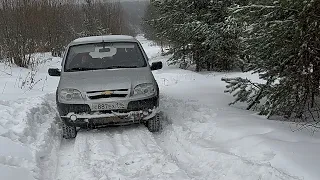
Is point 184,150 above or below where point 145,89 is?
below

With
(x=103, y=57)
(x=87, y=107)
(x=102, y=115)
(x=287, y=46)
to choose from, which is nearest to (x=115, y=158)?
(x=102, y=115)

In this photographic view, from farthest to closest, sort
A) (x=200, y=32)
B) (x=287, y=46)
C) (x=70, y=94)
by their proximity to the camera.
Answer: (x=200, y=32) < (x=70, y=94) < (x=287, y=46)

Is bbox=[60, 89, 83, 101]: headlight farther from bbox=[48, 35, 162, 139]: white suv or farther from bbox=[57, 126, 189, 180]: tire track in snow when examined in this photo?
bbox=[57, 126, 189, 180]: tire track in snow

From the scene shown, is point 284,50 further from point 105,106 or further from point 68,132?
point 68,132

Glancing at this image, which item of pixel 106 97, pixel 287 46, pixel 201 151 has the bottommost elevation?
pixel 201 151

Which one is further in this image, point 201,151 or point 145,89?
point 145,89

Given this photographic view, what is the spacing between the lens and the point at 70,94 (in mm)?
6250

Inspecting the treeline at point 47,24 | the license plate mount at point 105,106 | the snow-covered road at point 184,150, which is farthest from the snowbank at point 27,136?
the treeline at point 47,24

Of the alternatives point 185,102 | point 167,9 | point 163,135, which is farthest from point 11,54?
point 163,135

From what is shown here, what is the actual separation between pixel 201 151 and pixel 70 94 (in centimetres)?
255

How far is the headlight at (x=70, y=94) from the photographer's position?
20.3ft

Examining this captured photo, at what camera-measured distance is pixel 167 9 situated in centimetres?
1653

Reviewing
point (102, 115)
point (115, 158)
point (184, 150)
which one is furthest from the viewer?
point (102, 115)

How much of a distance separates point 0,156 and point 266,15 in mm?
4581
